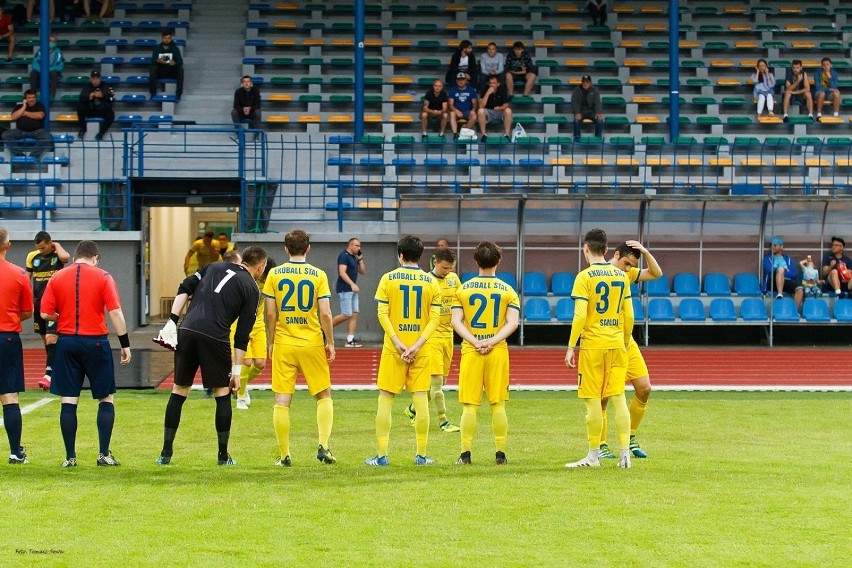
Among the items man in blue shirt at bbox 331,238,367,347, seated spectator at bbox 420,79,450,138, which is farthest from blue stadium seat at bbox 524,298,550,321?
seated spectator at bbox 420,79,450,138

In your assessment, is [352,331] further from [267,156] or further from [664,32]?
[664,32]

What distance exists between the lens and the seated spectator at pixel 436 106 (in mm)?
28266

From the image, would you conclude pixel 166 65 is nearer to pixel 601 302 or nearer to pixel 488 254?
pixel 488 254

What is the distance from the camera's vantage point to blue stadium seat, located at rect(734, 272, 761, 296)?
2453 centimetres

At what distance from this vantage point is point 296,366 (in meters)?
10.5

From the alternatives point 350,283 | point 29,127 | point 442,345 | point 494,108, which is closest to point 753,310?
point 350,283

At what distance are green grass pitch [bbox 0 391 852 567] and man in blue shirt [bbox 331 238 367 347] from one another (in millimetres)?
9795

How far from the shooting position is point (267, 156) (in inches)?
1064

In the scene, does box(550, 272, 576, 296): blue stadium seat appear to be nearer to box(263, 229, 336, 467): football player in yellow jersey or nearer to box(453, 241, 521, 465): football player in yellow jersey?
box(453, 241, 521, 465): football player in yellow jersey

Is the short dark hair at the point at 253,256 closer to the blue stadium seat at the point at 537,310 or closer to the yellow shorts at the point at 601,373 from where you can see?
the yellow shorts at the point at 601,373

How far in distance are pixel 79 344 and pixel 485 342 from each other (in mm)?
3364

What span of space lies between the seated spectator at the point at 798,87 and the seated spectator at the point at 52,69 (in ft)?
57.6

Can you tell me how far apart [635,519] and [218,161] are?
20107 millimetres

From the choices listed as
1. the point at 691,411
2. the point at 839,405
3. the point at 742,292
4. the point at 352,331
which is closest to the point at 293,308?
the point at 691,411
